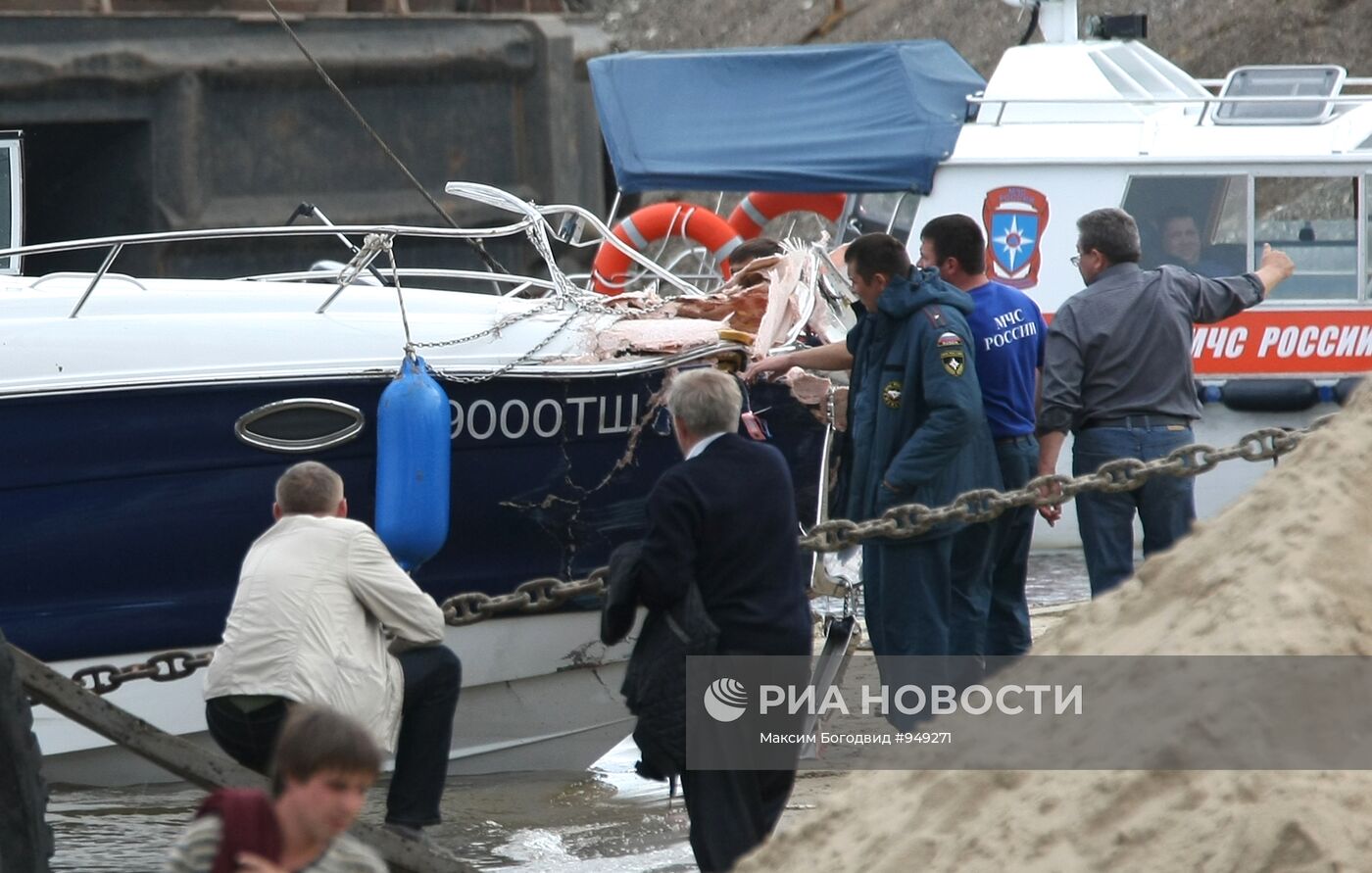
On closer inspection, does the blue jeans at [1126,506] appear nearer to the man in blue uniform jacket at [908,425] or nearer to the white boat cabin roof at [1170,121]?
the man in blue uniform jacket at [908,425]

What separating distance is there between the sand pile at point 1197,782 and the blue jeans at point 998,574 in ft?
6.28

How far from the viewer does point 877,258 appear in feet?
19.6

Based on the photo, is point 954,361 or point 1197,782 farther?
point 954,361

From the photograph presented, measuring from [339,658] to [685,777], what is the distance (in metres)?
0.96

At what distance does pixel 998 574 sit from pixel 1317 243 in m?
4.83

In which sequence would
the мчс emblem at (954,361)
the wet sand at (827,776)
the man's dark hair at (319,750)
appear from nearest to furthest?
the man's dark hair at (319,750) → the wet sand at (827,776) → the мчс emblem at (954,361)

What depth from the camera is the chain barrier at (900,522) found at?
18.0ft

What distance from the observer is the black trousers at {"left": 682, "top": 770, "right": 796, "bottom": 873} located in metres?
4.78

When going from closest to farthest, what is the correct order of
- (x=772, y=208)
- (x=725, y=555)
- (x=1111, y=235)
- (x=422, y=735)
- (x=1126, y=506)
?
(x=725, y=555) < (x=422, y=735) < (x=1126, y=506) < (x=1111, y=235) < (x=772, y=208)

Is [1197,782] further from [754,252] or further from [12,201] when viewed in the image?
[12,201]

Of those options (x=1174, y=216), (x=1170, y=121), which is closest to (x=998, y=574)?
(x=1174, y=216)

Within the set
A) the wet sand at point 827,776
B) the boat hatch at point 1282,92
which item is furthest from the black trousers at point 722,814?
the boat hatch at point 1282,92

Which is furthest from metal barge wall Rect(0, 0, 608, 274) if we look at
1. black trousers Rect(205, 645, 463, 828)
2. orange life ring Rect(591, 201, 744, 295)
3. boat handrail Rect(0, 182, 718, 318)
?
black trousers Rect(205, 645, 463, 828)

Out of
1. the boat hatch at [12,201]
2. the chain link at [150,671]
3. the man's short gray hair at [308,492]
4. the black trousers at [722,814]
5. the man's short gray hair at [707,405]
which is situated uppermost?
the boat hatch at [12,201]
